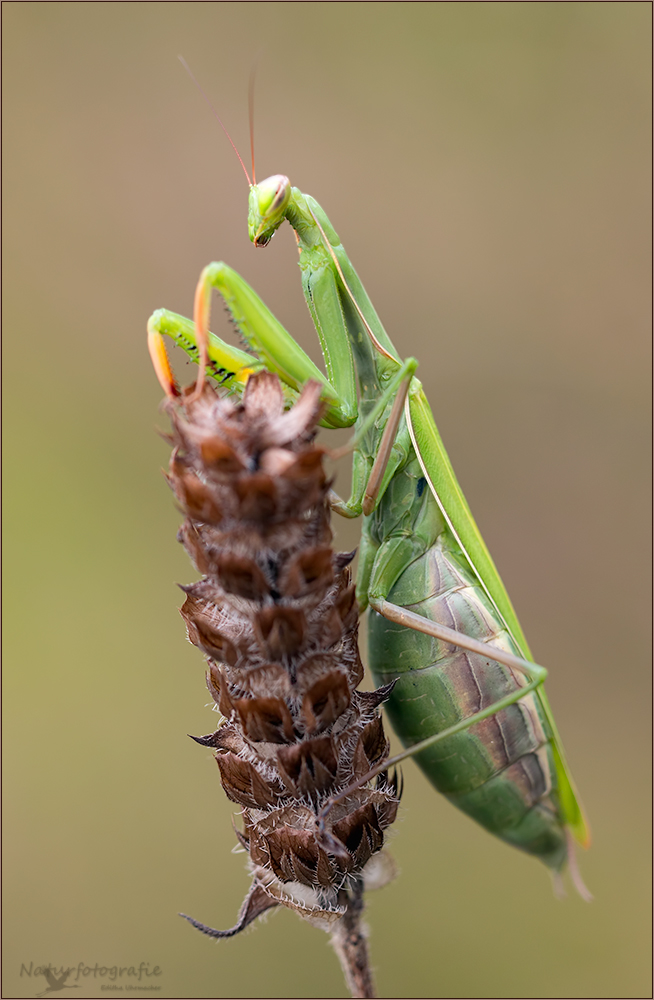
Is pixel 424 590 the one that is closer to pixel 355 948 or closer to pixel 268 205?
pixel 355 948

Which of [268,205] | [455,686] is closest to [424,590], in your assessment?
[455,686]

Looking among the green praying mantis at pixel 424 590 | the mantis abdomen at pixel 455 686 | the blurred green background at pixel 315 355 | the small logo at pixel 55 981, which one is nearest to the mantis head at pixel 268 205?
the green praying mantis at pixel 424 590

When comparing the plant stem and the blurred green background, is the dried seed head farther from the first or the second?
the blurred green background

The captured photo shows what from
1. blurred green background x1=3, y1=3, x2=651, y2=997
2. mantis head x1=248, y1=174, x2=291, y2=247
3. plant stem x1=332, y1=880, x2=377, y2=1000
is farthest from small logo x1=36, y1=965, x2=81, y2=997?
mantis head x1=248, y1=174, x2=291, y2=247

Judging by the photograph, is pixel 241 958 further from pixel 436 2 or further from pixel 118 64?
pixel 436 2

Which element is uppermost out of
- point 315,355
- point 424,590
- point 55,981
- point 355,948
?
point 315,355

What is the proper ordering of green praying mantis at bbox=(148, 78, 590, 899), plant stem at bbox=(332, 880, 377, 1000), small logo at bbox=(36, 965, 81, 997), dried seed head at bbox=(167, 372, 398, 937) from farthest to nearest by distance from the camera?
small logo at bbox=(36, 965, 81, 997) < green praying mantis at bbox=(148, 78, 590, 899) < plant stem at bbox=(332, 880, 377, 1000) < dried seed head at bbox=(167, 372, 398, 937)

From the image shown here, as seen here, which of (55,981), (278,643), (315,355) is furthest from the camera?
(315,355)
